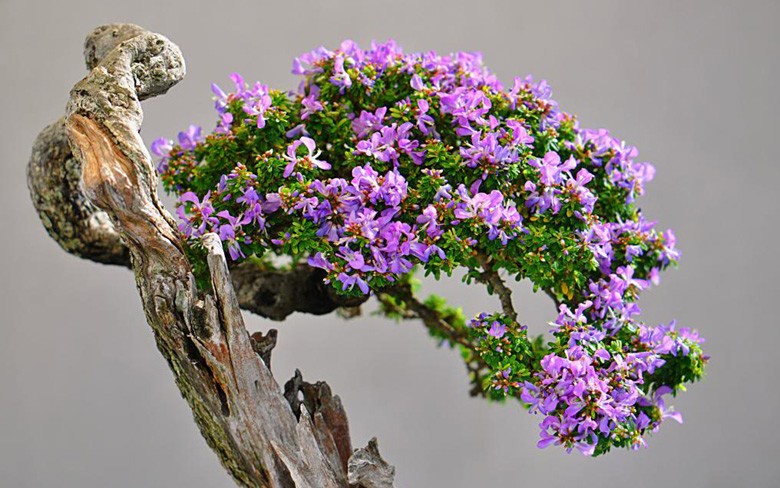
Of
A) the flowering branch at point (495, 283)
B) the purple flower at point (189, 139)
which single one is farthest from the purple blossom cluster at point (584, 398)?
the purple flower at point (189, 139)

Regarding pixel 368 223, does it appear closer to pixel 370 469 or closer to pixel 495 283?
pixel 495 283

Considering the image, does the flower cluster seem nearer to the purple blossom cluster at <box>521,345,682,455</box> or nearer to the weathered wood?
the purple blossom cluster at <box>521,345,682,455</box>

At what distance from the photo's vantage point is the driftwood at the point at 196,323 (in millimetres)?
2416

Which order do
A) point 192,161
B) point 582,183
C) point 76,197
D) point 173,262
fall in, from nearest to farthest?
point 173,262 < point 582,183 < point 192,161 < point 76,197

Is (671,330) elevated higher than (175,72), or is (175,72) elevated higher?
(175,72)

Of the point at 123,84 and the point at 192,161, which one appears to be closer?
the point at 123,84

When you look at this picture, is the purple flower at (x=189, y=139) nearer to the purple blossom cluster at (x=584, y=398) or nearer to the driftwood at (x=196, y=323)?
the driftwood at (x=196, y=323)

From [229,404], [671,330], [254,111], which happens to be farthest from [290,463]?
[671,330]

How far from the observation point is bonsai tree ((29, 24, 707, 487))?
2.46m

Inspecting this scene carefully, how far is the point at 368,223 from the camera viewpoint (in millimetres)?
2445

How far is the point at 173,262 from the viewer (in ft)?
8.06

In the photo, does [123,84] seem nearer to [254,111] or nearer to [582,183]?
[254,111]

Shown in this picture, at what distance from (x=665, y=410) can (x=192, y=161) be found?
1.50 metres

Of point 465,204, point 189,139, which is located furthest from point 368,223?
point 189,139
